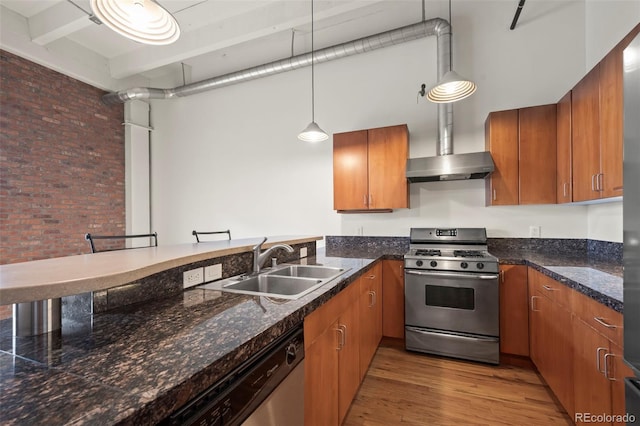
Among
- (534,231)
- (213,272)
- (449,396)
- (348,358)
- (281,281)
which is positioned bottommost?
(449,396)

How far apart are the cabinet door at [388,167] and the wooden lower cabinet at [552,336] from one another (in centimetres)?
134

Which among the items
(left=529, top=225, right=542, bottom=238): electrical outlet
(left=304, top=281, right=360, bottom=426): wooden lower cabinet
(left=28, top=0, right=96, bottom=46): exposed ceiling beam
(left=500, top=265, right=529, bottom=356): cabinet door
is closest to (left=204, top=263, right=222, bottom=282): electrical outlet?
(left=304, top=281, right=360, bottom=426): wooden lower cabinet

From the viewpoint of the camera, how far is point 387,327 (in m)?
2.79

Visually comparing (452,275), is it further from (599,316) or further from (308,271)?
(308,271)

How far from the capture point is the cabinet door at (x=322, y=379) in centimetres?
119

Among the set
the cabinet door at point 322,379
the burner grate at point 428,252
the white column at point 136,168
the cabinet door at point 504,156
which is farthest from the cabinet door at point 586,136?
the white column at point 136,168

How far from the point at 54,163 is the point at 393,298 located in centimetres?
474

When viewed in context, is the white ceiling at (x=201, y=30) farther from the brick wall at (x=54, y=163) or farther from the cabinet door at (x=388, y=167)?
the cabinet door at (x=388, y=167)

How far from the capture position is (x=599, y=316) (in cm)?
135

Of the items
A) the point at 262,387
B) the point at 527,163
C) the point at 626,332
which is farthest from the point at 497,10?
the point at 262,387

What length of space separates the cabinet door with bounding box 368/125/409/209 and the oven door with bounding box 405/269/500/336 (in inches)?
31.7

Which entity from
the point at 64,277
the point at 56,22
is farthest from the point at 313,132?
the point at 56,22

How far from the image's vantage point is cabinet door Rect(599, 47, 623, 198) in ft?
5.51

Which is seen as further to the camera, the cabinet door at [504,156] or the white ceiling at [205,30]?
the white ceiling at [205,30]
